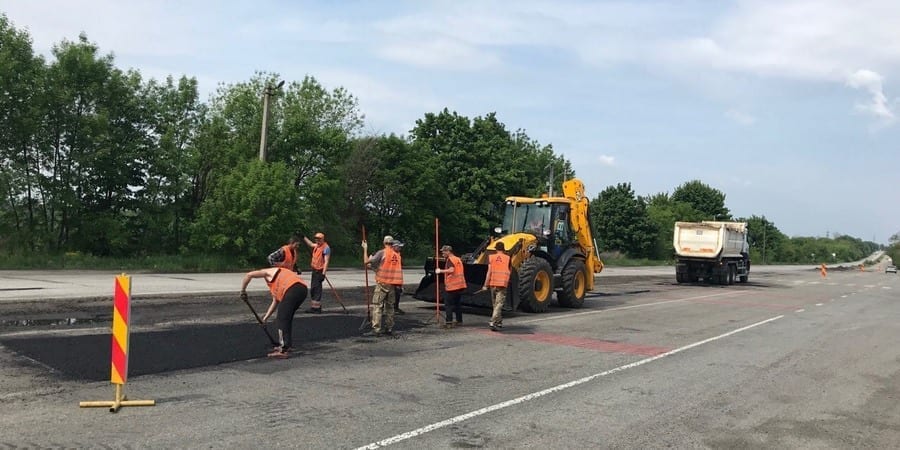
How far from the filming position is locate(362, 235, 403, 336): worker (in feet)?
35.0

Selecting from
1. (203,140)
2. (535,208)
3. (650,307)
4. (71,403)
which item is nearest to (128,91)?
(203,140)

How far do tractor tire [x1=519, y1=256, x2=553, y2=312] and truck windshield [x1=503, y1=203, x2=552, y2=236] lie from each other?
114 centimetres

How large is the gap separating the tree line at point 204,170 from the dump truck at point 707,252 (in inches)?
170

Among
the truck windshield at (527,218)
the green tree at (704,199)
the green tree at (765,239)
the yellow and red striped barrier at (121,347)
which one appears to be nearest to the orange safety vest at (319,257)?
the truck windshield at (527,218)

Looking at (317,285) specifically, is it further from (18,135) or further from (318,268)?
(18,135)

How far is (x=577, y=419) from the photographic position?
20.0ft

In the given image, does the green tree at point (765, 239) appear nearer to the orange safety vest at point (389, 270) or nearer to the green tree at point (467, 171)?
the green tree at point (467, 171)

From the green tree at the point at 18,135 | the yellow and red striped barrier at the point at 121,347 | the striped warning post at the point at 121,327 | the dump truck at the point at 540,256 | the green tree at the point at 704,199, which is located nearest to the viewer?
the yellow and red striped barrier at the point at 121,347

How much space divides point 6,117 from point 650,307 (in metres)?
27.0

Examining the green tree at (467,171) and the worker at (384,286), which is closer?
the worker at (384,286)

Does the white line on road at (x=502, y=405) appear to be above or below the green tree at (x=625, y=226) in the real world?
below

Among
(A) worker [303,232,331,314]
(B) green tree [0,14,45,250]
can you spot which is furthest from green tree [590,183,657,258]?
(A) worker [303,232,331,314]

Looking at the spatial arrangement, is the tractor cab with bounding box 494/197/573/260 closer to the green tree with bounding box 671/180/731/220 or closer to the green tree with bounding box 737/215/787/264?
the green tree with bounding box 671/180/731/220

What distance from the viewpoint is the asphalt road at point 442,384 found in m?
5.49
